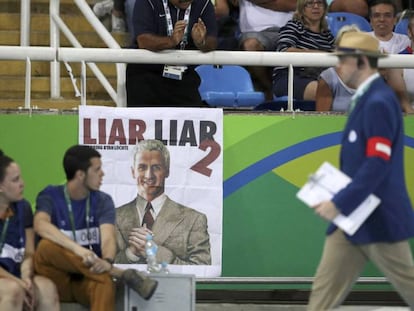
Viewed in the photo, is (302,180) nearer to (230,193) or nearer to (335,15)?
(230,193)

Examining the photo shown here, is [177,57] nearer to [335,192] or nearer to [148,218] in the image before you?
[148,218]

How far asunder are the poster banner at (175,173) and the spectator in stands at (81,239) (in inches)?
48.1

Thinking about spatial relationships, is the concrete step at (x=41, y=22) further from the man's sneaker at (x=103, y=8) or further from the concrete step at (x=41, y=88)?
the concrete step at (x=41, y=88)

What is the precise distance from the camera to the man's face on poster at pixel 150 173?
9.73m

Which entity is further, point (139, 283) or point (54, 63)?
point (54, 63)

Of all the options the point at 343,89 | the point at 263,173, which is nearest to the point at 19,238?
the point at 263,173

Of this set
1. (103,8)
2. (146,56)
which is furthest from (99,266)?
(103,8)

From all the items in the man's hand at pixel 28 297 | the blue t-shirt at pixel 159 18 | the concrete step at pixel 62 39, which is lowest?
the man's hand at pixel 28 297

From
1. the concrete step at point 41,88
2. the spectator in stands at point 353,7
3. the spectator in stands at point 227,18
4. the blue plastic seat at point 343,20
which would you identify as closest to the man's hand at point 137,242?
the concrete step at point 41,88

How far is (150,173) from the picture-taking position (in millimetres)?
9766

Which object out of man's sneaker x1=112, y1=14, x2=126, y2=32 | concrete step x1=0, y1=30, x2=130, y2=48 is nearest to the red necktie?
concrete step x1=0, y1=30, x2=130, y2=48

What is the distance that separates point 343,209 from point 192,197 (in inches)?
106

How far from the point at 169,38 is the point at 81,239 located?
203 centimetres

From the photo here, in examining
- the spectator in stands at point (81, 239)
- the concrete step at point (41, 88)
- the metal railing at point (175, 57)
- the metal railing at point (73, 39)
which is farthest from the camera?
the concrete step at point (41, 88)
